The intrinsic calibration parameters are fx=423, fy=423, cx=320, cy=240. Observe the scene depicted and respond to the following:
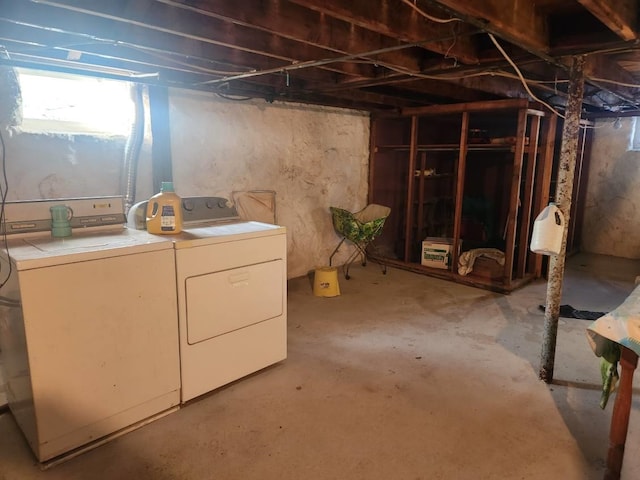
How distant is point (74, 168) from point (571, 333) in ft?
12.4

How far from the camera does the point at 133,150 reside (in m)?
3.11

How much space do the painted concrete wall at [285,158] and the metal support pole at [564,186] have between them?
99.0 inches

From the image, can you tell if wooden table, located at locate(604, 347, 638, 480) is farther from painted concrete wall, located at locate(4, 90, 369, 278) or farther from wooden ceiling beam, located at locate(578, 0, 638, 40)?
painted concrete wall, located at locate(4, 90, 369, 278)

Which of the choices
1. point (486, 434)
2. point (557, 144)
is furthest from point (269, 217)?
point (557, 144)

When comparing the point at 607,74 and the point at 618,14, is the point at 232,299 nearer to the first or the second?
the point at 618,14

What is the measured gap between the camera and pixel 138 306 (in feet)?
6.39

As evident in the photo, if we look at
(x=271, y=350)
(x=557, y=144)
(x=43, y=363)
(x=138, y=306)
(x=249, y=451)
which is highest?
(x=557, y=144)

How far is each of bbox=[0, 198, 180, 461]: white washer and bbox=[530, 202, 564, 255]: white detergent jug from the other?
195cm

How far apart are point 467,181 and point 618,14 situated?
14.5ft

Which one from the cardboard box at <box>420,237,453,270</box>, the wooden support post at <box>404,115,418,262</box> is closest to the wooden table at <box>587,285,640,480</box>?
the cardboard box at <box>420,237,453,270</box>

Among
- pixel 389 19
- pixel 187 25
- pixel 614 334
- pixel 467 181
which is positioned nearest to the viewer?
pixel 614 334

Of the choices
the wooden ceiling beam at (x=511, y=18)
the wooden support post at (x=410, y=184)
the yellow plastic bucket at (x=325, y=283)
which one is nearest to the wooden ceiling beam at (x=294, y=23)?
the wooden ceiling beam at (x=511, y=18)

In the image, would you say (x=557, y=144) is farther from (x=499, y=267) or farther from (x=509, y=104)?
(x=499, y=267)

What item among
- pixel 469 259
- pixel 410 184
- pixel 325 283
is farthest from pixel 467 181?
pixel 325 283
